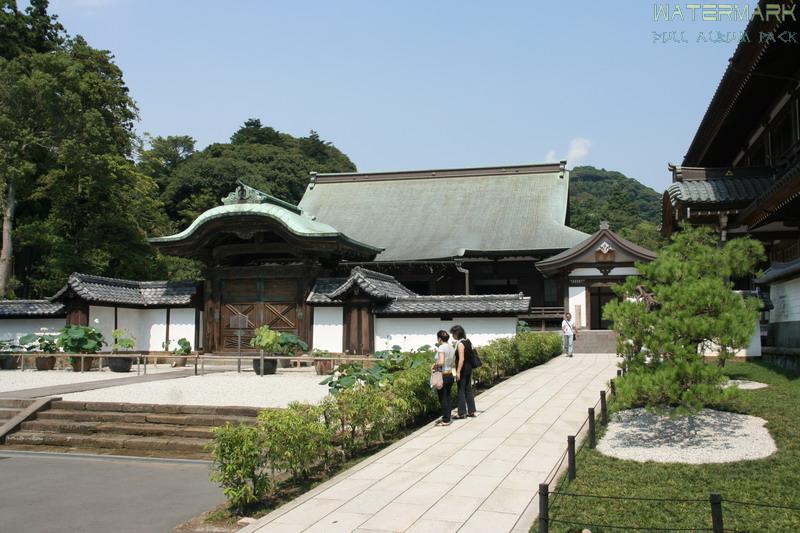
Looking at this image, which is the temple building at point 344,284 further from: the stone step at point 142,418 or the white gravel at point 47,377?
the stone step at point 142,418

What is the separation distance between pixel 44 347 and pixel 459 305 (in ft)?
42.8

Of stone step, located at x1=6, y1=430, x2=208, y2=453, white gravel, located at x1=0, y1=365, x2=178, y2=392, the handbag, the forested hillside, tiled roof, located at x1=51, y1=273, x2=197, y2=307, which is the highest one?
the forested hillside

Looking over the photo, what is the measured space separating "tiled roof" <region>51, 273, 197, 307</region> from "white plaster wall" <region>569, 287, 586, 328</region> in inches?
638

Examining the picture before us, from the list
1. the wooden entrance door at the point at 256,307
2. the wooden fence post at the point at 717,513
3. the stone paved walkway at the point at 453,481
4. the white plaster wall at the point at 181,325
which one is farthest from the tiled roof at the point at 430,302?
the wooden fence post at the point at 717,513

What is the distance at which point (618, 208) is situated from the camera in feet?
242

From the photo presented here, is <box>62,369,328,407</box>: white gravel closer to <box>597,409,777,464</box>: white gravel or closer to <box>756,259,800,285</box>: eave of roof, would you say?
<box>597,409,777,464</box>: white gravel

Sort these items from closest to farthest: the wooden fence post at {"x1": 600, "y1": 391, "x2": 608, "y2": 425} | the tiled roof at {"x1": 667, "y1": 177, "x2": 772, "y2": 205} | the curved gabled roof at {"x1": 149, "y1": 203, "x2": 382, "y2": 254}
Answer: the wooden fence post at {"x1": 600, "y1": 391, "x2": 608, "y2": 425} < the tiled roof at {"x1": 667, "y1": 177, "x2": 772, "y2": 205} < the curved gabled roof at {"x1": 149, "y1": 203, "x2": 382, "y2": 254}

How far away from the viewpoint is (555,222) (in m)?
35.2

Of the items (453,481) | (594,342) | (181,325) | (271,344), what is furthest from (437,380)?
(594,342)

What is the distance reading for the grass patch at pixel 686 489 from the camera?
233 inches

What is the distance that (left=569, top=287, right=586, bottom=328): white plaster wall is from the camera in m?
30.3

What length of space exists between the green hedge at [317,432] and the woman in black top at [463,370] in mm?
573

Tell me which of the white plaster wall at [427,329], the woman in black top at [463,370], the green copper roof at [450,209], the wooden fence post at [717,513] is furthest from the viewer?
the green copper roof at [450,209]

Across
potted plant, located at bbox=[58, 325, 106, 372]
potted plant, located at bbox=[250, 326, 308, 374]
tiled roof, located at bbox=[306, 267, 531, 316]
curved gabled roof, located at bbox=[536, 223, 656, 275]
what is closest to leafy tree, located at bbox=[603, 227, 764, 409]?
tiled roof, located at bbox=[306, 267, 531, 316]
